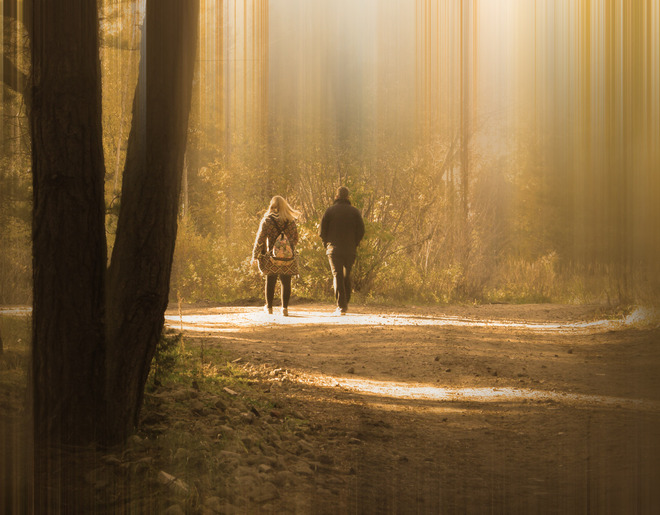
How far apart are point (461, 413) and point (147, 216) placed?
10.7 ft

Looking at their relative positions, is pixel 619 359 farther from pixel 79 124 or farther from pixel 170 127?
pixel 79 124

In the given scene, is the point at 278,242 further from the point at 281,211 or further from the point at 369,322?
the point at 369,322

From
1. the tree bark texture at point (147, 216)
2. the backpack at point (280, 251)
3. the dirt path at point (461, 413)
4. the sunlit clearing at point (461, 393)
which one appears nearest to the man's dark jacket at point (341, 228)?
the backpack at point (280, 251)

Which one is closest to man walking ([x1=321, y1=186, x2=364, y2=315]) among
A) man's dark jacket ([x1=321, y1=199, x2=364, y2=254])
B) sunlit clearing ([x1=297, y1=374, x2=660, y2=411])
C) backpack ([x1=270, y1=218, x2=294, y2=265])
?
man's dark jacket ([x1=321, y1=199, x2=364, y2=254])

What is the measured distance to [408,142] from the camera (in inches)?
774

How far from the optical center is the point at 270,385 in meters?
7.00

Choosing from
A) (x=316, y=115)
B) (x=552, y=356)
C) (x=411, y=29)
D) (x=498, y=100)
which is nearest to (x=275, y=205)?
(x=552, y=356)

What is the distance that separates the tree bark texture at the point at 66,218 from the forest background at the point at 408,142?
8297 millimetres

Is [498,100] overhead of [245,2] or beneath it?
beneath

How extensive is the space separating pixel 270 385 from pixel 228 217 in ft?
54.5

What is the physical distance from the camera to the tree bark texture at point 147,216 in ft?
14.3

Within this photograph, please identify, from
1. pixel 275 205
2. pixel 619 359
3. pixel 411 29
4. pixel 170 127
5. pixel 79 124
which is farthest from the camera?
pixel 411 29

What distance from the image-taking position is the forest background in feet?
44.6

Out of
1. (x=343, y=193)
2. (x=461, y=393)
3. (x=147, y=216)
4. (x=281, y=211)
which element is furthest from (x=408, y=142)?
(x=147, y=216)
